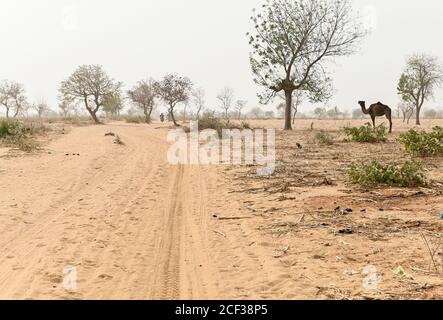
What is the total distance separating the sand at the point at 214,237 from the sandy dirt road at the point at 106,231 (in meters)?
0.02

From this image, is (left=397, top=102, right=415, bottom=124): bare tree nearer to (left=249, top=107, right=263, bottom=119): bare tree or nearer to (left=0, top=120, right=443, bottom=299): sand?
(left=0, top=120, right=443, bottom=299): sand

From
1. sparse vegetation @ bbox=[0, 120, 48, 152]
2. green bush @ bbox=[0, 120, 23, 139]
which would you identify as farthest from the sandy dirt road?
green bush @ bbox=[0, 120, 23, 139]

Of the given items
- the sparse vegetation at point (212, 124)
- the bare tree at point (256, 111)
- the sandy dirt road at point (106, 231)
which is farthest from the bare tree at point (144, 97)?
the bare tree at point (256, 111)

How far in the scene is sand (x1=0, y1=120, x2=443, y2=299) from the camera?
426 cm

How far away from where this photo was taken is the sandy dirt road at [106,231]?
4.41 metres

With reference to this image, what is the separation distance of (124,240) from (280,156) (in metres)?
8.18

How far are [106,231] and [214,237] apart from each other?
156 centimetres

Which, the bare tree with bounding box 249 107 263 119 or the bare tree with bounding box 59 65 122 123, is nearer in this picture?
the bare tree with bounding box 59 65 122 123

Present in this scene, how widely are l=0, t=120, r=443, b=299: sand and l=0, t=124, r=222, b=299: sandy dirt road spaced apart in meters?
0.02

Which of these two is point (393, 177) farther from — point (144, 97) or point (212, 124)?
point (144, 97)

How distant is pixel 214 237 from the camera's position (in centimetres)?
604

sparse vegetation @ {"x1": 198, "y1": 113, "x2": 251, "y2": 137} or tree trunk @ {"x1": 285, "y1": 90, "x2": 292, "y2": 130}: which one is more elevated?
tree trunk @ {"x1": 285, "y1": 90, "x2": 292, "y2": 130}

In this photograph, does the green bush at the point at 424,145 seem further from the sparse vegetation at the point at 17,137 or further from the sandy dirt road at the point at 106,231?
the sparse vegetation at the point at 17,137

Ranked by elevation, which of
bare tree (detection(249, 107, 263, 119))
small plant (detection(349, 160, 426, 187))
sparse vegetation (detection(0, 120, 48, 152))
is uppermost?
bare tree (detection(249, 107, 263, 119))
